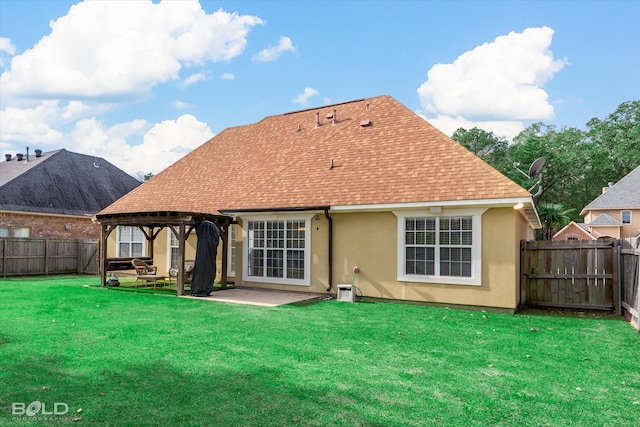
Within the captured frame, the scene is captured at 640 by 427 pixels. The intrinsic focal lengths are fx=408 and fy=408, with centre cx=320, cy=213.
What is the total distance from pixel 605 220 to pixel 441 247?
125ft

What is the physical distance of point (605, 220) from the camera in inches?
1566

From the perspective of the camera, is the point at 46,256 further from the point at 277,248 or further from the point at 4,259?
the point at 277,248

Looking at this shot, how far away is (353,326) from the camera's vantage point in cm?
805

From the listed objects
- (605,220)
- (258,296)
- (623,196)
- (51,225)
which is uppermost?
(623,196)

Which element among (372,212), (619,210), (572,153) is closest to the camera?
(372,212)

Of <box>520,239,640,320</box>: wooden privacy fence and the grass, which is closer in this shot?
the grass

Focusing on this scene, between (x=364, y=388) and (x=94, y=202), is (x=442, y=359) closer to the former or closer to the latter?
(x=364, y=388)

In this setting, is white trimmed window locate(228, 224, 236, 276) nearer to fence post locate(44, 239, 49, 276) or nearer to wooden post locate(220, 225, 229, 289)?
wooden post locate(220, 225, 229, 289)

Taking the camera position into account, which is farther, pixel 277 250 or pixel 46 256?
pixel 46 256

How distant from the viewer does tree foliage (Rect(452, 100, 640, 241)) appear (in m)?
47.0

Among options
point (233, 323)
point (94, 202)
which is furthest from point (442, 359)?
point (94, 202)

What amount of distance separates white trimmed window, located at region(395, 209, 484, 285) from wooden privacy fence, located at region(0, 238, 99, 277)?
16195 millimetres

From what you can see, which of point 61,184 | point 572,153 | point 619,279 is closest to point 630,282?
point 619,279

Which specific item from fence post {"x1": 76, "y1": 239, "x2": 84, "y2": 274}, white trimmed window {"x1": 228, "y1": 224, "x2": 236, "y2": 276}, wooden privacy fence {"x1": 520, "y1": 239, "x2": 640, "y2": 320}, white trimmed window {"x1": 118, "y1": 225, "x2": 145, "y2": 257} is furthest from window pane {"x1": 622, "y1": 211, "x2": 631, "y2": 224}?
fence post {"x1": 76, "y1": 239, "x2": 84, "y2": 274}
